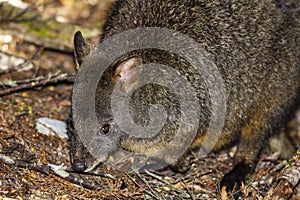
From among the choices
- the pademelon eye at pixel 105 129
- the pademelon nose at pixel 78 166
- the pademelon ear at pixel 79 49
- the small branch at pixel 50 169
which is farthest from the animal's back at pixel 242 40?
the small branch at pixel 50 169

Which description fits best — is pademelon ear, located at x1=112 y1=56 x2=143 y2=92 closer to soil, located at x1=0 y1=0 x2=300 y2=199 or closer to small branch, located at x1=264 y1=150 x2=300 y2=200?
soil, located at x1=0 y1=0 x2=300 y2=199

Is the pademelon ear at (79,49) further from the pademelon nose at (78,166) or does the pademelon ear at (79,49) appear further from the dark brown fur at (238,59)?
the pademelon nose at (78,166)

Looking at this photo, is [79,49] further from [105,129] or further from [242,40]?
[242,40]

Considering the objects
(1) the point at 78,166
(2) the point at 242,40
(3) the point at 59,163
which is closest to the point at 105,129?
(1) the point at 78,166

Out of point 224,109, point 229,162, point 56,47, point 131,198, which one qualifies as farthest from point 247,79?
point 56,47

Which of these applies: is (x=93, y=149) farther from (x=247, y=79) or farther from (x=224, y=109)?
(x=247, y=79)

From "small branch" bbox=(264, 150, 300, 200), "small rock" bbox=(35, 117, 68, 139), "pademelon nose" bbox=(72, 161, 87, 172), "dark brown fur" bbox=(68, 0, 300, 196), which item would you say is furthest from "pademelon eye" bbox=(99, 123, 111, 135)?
"small branch" bbox=(264, 150, 300, 200)
